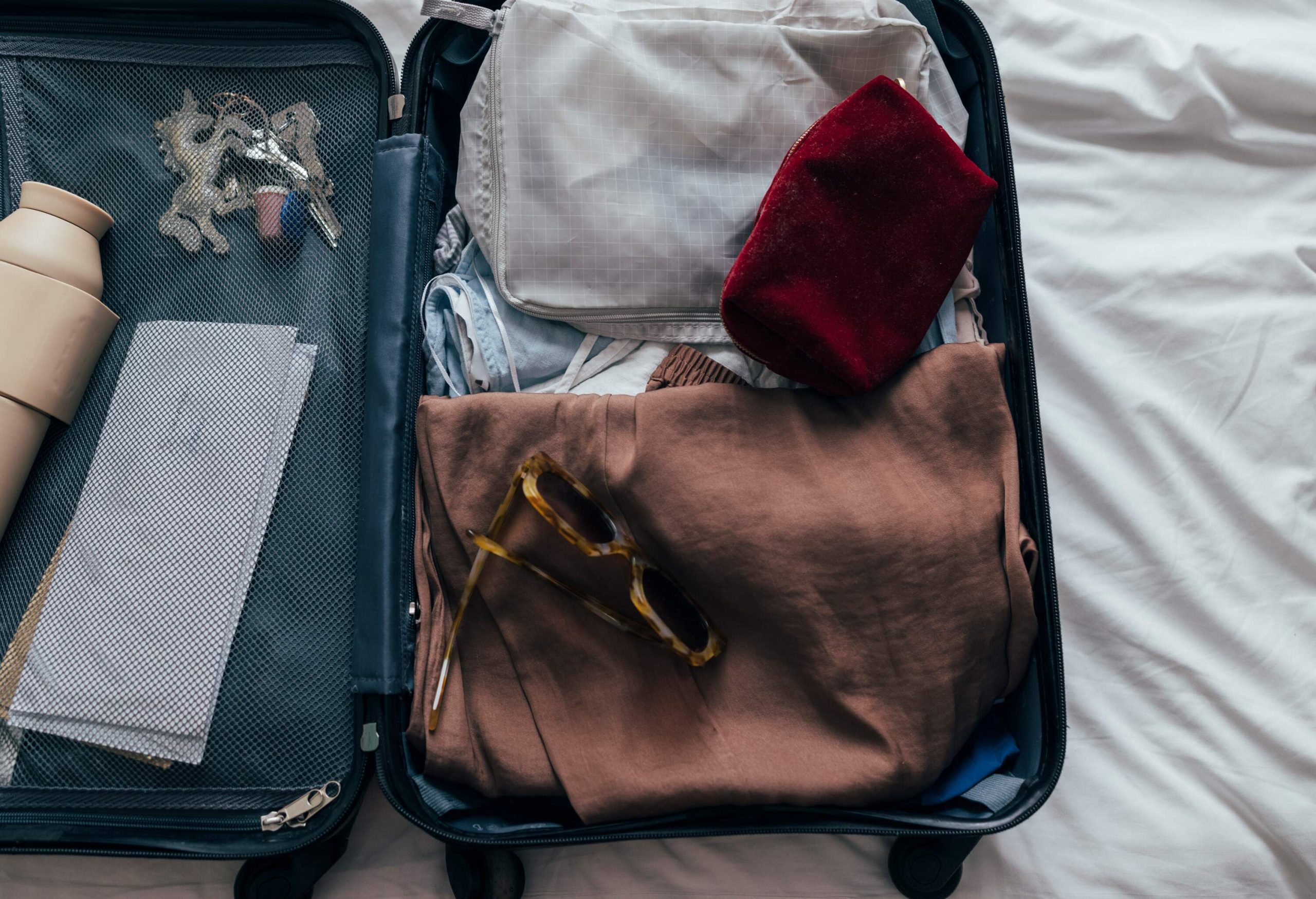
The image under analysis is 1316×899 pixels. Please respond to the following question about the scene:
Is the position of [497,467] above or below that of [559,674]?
above

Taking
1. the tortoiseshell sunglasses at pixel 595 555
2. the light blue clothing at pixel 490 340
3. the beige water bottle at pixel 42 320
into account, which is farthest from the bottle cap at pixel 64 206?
the tortoiseshell sunglasses at pixel 595 555

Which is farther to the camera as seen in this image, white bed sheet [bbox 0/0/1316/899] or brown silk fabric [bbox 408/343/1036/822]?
white bed sheet [bbox 0/0/1316/899]

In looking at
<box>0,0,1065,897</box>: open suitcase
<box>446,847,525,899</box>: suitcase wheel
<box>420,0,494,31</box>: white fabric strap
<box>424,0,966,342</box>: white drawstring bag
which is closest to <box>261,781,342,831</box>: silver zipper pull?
<box>0,0,1065,897</box>: open suitcase

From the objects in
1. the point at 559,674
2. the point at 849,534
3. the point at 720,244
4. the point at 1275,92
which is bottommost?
the point at 559,674

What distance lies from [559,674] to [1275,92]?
2.58 feet

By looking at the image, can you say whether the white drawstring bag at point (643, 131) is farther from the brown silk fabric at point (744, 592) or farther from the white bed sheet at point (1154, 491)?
the white bed sheet at point (1154, 491)

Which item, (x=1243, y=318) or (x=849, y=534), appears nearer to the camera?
(x=849, y=534)

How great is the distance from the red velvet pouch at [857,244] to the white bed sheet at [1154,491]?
219mm

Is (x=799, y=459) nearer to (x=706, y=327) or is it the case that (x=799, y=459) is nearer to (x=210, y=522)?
(x=706, y=327)

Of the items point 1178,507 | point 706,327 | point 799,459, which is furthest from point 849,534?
point 1178,507

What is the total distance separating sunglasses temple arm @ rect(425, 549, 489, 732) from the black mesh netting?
0.07 meters

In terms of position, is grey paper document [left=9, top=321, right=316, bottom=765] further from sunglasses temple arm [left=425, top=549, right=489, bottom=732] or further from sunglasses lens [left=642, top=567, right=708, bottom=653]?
sunglasses lens [left=642, top=567, right=708, bottom=653]

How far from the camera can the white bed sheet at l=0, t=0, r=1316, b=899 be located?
66 cm

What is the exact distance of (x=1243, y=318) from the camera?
0.71m
